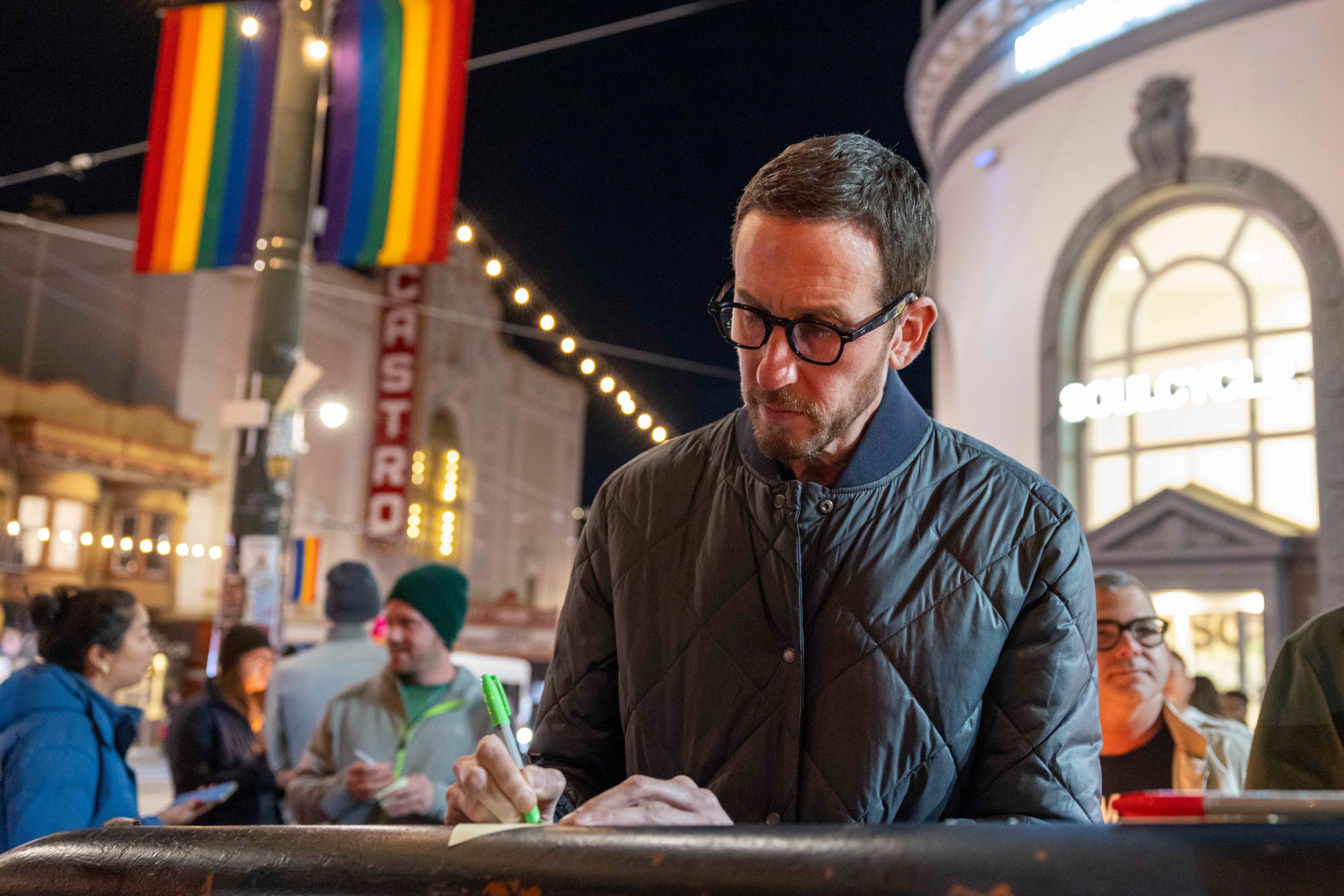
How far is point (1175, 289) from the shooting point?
483 inches

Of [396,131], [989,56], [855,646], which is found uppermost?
[989,56]

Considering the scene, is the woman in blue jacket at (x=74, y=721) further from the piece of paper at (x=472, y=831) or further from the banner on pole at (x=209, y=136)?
the banner on pole at (x=209, y=136)

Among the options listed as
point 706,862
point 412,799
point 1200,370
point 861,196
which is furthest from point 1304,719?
point 1200,370

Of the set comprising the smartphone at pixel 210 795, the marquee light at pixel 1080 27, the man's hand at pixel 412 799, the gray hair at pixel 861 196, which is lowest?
the smartphone at pixel 210 795

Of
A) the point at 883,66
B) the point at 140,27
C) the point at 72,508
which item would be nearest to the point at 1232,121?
the point at 883,66

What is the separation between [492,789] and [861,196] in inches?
36.5

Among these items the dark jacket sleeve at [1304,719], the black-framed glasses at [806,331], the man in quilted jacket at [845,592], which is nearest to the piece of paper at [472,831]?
the man in quilted jacket at [845,592]

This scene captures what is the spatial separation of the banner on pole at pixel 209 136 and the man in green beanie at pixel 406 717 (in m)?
3.03

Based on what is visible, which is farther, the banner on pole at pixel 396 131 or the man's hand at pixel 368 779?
the banner on pole at pixel 396 131

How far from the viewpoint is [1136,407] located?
12258 millimetres

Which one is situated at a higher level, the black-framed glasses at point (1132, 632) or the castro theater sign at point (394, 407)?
the castro theater sign at point (394, 407)

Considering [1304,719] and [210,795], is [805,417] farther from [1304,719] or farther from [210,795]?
[210,795]

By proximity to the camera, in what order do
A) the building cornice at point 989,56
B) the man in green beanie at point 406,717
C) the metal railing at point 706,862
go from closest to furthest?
1. the metal railing at point 706,862
2. the man in green beanie at point 406,717
3. the building cornice at point 989,56

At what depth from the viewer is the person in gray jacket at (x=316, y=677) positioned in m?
4.96
